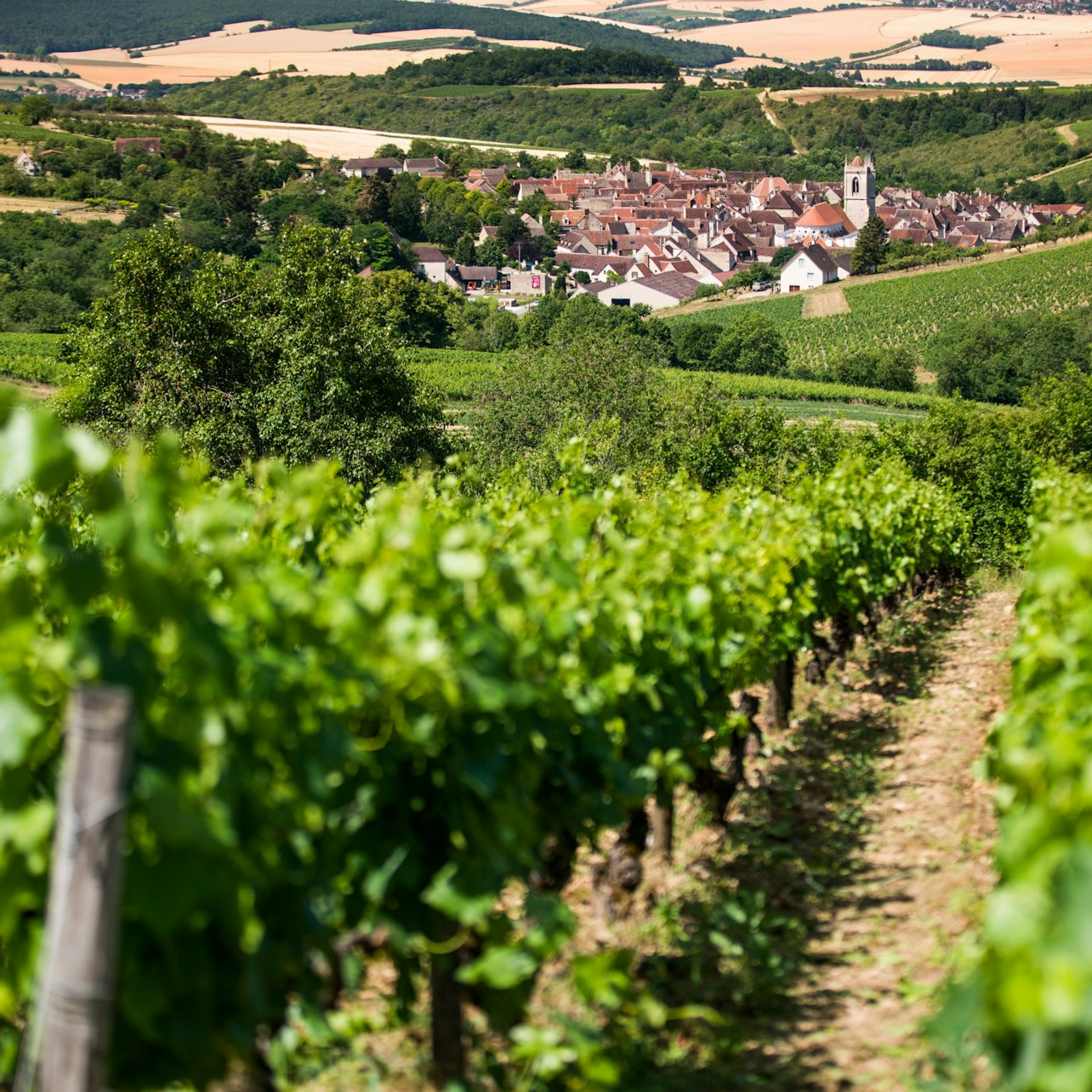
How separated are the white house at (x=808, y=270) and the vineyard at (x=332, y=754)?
10673cm

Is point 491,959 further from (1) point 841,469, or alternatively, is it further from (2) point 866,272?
(2) point 866,272

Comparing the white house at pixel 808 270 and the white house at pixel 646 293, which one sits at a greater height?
the white house at pixel 808 270

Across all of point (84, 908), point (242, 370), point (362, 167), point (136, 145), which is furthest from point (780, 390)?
point (362, 167)

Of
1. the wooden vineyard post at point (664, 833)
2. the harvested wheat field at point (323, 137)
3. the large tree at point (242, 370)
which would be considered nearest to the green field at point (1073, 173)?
the harvested wheat field at point (323, 137)

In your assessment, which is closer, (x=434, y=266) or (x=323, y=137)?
(x=434, y=266)

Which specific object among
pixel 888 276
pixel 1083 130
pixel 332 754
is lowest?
pixel 888 276

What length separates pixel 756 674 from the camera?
709 centimetres

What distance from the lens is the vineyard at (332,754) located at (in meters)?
2.91

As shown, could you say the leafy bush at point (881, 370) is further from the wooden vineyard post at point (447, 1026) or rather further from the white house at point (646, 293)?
the wooden vineyard post at point (447, 1026)

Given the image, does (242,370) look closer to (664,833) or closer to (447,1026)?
(664,833)

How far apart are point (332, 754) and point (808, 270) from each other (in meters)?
110

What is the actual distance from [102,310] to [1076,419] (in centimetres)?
2096

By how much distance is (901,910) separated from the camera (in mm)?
5840

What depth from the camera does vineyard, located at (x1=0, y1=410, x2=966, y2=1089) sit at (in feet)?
9.55
